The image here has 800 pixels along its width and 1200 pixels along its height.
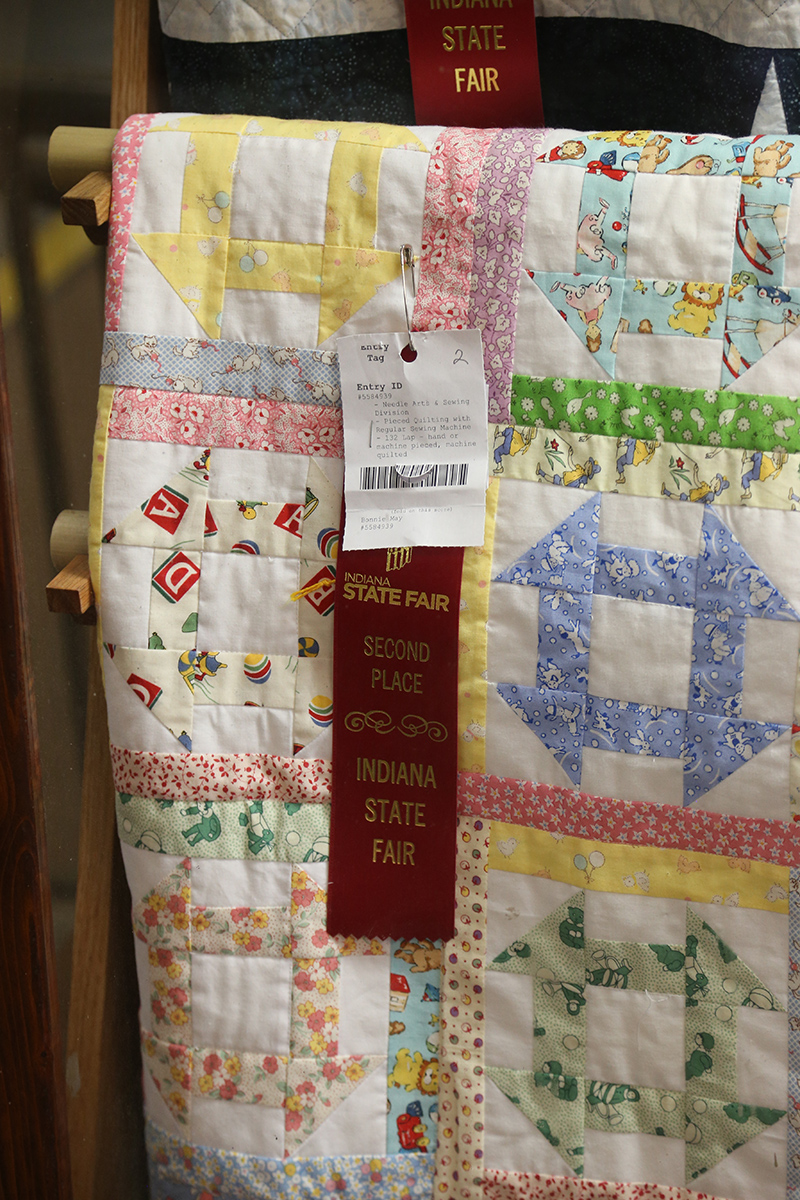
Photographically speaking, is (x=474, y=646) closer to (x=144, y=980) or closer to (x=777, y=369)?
(x=777, y=369)

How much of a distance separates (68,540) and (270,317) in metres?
0.31

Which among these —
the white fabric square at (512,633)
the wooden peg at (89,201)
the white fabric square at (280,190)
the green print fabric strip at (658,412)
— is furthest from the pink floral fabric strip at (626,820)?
the wooden peg at (89,201)

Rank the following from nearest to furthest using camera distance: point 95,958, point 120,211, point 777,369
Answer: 1. point 777,369
2. point 120,211
3. point 95,958

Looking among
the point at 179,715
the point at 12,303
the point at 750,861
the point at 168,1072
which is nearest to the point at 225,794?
the point at 179,715

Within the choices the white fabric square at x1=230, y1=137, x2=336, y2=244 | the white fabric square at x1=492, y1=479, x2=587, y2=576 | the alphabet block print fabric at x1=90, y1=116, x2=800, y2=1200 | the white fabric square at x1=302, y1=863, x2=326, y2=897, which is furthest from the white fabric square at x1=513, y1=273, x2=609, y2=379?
the white fabric square at x1=302, y1=863, x2=326, y2=897

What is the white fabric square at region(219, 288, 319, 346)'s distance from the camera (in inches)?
36.1

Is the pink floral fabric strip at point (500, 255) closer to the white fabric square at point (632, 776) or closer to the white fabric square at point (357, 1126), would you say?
the white fabric square at point (632, 776)

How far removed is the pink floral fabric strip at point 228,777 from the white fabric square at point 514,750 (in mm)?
165

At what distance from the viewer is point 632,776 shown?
890 millimetres

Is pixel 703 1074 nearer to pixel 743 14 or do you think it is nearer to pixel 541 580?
pixel 541 580

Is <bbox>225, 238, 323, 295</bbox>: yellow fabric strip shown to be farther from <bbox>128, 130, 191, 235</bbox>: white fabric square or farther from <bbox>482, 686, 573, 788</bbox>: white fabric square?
<bbox>482, 686, 573, 788</bbox>: white fabric square

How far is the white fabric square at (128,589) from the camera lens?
94 cm

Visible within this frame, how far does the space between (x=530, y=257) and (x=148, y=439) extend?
40cm

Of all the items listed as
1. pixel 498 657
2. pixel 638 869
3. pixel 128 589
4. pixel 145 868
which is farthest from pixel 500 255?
pixel 145 868
